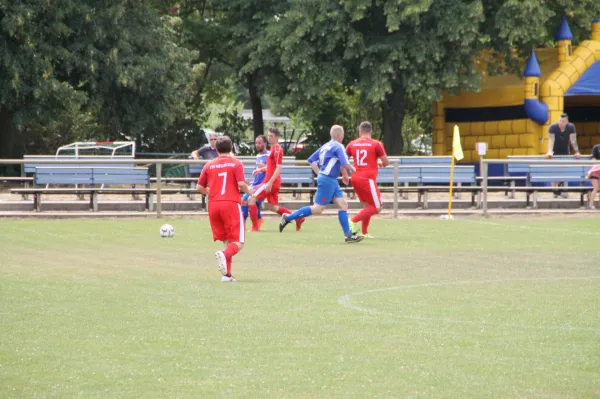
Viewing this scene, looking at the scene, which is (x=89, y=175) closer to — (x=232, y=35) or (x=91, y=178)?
(x=91, y=178)

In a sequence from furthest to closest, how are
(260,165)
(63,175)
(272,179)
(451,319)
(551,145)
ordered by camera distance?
(551,145) < (63,175) < (260,165) < (272,179) < (451,319)

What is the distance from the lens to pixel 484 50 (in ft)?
124

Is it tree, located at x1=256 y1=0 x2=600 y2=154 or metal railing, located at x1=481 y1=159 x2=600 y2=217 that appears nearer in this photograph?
metal railing, located at x1=481 y1=159 x2=600 y2=217

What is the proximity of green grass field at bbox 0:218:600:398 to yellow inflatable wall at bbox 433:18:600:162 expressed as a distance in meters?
18.4

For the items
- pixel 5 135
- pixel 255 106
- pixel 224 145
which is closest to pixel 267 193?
pixel 224 145

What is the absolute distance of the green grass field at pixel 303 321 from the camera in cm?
689

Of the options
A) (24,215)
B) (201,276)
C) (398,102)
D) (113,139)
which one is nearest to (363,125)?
(201,276)

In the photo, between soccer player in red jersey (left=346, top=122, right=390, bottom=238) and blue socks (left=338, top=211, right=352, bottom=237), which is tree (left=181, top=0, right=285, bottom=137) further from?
blue socks (left=338, top=211, right=352, bottom=237)

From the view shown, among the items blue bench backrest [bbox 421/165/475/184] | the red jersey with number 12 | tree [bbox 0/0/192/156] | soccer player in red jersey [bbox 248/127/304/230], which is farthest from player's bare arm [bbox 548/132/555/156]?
tree [bbox 0/0/192/156]

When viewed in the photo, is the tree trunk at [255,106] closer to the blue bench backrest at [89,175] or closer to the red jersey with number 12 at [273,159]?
the blue bench backrest at [89,175]

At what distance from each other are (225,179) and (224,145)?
0.37 m

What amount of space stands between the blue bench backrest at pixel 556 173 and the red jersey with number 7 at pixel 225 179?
15.7m

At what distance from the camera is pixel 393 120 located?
3850 centimetres

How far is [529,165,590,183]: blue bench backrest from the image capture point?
27.1m
